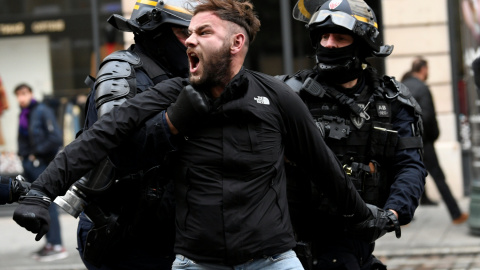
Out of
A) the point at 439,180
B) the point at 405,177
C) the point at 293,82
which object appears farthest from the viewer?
the point at 439,180

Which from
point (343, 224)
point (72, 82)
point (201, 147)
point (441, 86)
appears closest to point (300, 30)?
point (441, 86)

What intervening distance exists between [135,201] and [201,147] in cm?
65

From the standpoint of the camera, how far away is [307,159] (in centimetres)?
362

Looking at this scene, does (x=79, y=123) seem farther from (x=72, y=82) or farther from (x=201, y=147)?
(x=201, y=147)

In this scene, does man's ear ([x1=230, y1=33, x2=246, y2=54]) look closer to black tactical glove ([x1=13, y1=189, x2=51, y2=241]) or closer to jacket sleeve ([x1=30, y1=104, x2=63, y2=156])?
black tactical glove ([x1=13, y1=189, x2=51, y2=241])

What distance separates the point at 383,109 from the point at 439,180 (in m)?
5.79

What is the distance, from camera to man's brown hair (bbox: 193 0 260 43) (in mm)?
3377

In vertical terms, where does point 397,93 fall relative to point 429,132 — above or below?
above

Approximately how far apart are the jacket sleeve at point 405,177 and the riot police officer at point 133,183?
3.51 feet

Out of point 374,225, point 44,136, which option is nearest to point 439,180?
point 44,136

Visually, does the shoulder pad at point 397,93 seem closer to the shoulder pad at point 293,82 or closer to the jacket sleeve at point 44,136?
the shoulder pad at point 293,82

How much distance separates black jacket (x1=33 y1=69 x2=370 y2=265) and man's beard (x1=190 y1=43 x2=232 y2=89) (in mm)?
56

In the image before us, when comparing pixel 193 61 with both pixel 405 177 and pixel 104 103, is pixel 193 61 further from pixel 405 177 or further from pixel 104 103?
pixel 405 177

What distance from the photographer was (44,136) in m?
9.34
